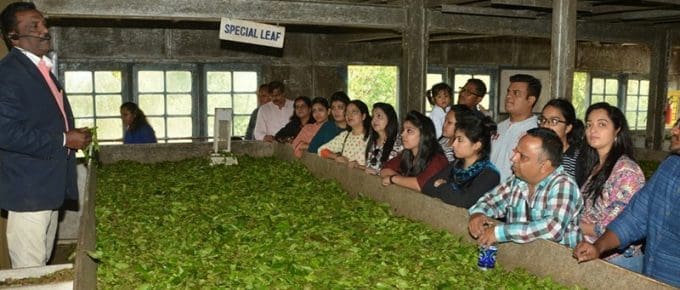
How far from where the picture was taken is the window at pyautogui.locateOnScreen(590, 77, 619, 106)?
16672 mm

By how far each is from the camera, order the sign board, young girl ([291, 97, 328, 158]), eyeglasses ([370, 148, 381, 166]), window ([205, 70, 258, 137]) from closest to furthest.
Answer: eyeglasses ([370, 148, 381, 166]), the sign board, young girl ([291, 97, 328, 158]), window ([205, 70, 258, 137])

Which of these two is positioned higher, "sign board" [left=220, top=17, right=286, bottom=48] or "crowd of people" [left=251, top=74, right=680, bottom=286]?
"sign board" [left=220, top=17, right=286, bottom=48]

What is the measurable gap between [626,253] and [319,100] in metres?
5.59

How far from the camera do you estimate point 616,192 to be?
159 inches

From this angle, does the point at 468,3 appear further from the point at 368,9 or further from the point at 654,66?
the point at 654,66

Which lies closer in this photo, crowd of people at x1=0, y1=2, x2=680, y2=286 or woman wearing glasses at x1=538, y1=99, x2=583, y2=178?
crowd of people at x1=0, y1=2, x2=680, y2=286

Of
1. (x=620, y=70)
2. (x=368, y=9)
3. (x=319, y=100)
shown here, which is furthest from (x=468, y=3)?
(x=620, y=70)

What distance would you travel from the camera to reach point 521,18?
30.6 ft

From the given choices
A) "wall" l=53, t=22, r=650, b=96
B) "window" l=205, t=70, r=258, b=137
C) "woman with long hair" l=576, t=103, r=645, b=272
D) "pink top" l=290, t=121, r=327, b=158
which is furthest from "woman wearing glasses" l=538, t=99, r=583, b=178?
"window" l=205, t=70, r=258, b=137

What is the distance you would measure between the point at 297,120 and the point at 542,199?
22.5 ft

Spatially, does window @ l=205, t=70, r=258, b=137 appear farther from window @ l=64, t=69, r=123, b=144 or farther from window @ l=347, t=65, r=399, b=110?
window @ l=347, t=65, r=399, b=110

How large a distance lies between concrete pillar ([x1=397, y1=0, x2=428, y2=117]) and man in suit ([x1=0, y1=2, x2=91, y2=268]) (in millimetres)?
4928

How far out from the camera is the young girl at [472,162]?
487 cm

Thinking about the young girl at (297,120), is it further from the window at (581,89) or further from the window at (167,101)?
the window at (581,89)
